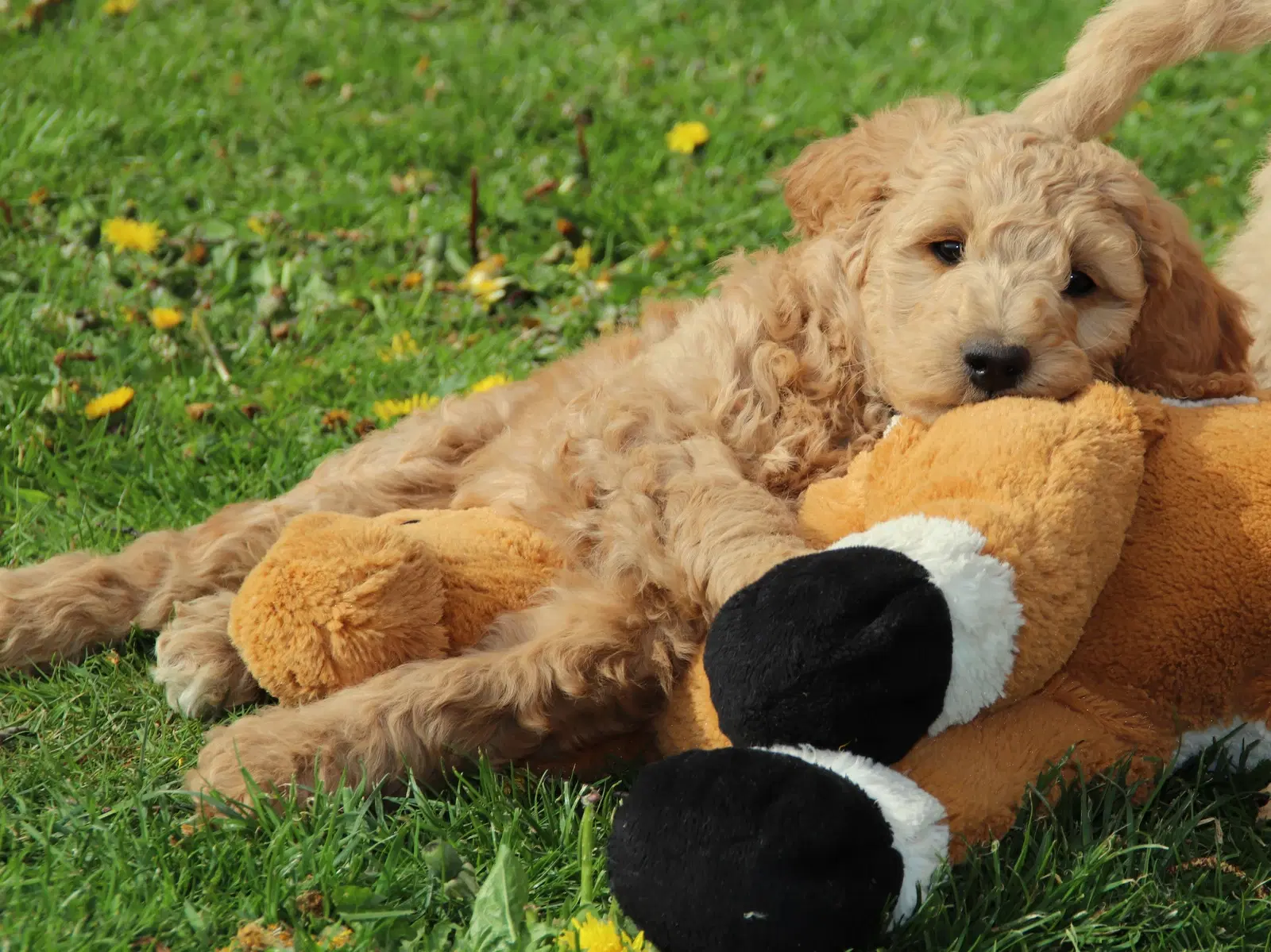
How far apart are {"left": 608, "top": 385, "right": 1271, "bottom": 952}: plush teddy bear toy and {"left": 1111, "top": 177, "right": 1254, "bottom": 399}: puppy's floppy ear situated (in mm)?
206

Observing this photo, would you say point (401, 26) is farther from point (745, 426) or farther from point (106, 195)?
point (745, 426)

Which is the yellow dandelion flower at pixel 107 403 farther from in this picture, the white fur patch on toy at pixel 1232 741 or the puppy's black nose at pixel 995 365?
the white fur patch on toy at pixel 1232 741

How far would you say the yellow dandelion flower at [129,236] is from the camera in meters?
4.71

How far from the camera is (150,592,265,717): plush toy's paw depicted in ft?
9.07

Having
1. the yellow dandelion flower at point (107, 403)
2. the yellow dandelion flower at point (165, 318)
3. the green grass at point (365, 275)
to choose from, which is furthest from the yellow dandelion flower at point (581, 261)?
A: the yellow dandelion flower at point (107, 403)

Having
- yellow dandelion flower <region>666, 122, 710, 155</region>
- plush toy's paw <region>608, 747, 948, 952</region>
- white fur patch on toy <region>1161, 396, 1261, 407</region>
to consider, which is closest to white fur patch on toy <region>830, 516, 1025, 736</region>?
plush toy's paw <region>608, 747, 948, 952</region>

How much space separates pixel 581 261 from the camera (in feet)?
16.1

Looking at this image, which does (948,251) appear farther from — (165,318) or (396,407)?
(165,318)

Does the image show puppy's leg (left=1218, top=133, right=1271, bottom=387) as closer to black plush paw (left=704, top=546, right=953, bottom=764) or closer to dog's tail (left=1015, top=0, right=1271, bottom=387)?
dog's tail (left=1015, top=0, right=1271, bottom=387)

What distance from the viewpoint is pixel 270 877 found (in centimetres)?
209

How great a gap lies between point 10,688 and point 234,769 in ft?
2.71

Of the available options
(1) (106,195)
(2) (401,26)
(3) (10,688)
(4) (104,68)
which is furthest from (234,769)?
(2) (401,26)

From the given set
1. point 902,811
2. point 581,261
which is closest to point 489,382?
point 581,261

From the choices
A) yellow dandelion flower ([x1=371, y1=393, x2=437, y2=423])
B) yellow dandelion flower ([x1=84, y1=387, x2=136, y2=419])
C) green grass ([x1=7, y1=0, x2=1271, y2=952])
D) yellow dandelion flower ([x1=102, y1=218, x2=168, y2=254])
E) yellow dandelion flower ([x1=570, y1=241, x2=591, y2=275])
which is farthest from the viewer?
yellow dandelion flower ([x1=570, y1=241, x2=591, y2=275])
